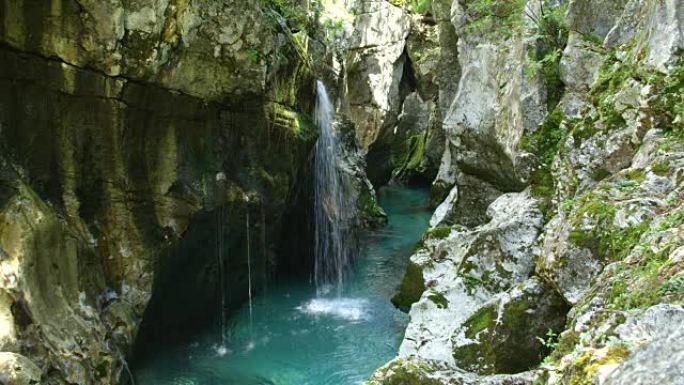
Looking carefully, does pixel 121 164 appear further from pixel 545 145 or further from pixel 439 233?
pixel 545 145

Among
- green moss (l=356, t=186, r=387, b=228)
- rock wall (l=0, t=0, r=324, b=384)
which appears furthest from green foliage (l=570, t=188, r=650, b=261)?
green moss (l=356, t=186, r=387, b=228)

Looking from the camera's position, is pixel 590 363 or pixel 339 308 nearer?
pixel 590 363

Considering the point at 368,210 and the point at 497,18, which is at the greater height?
the point at 497,18

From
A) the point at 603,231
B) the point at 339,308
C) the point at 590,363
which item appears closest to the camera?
the point at 590,363

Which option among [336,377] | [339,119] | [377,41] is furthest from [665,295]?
[377,41]

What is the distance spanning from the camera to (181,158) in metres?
10.9

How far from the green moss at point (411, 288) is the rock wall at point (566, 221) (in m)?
0.05

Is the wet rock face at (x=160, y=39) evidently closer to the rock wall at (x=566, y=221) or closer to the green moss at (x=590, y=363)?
the rock wall at (x=566, y=221)

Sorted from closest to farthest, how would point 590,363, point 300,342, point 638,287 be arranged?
point 590,363, point 638,287, point 300,342

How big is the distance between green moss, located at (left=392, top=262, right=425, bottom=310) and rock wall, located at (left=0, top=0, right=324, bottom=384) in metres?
3.73

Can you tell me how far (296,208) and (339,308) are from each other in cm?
355

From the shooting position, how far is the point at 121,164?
33.0 feet

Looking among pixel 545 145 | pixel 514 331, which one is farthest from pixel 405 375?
pixel 545 145

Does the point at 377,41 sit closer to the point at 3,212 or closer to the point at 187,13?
the point at 187,13
